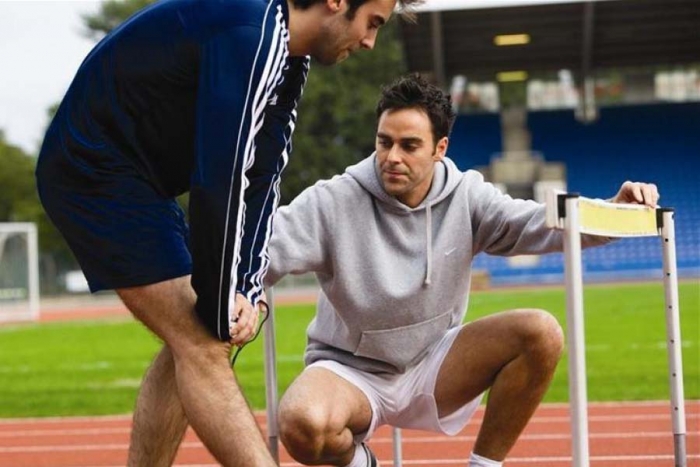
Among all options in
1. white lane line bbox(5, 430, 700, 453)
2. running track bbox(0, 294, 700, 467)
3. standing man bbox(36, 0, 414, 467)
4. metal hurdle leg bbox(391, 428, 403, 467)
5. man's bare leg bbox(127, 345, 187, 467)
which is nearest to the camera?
standing man bbox(36, 0, 414, 467)

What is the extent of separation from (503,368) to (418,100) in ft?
2.90

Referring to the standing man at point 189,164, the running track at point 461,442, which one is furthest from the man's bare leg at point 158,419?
the running track at point 461,442

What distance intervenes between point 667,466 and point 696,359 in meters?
5.69

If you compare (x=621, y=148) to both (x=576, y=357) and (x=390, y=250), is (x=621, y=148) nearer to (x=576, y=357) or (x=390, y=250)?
(x=390, y=250)

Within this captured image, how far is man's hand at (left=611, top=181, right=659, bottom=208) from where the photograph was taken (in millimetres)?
3828

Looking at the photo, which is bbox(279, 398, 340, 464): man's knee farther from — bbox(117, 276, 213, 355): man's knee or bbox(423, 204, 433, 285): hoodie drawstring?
bbox(117, 276, 213, 355): man's knee

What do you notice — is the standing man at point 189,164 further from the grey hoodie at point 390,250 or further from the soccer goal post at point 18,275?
the soccer goal post at point 18,275

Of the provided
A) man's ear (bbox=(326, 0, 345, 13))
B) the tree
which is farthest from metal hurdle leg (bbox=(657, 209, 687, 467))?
the tree

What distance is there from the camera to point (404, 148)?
4.04 meters

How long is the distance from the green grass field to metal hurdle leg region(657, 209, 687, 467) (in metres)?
4.62

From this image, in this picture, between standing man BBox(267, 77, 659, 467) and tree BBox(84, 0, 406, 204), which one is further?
tree BBox(84, 0, 406, 204)

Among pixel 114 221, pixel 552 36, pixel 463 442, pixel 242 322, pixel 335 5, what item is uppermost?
pixel 552 36

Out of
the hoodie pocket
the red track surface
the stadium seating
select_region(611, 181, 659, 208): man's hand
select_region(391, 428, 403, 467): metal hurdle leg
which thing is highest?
the stadium seating

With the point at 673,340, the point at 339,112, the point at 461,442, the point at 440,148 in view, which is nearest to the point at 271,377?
the point at 440,148
